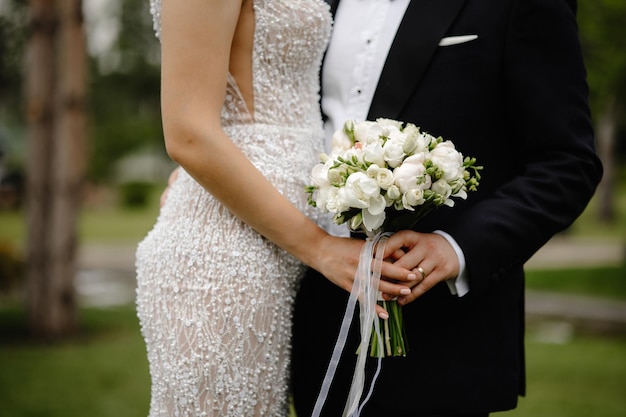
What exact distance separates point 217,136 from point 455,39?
0.79m

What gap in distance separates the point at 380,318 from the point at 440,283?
0.96 feet

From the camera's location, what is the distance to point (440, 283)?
2.39m

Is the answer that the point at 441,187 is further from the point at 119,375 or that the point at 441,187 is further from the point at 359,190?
the point at 119,375

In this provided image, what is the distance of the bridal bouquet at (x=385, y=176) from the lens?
6.49ft

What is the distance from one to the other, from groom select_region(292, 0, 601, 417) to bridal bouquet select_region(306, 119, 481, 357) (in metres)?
0.19

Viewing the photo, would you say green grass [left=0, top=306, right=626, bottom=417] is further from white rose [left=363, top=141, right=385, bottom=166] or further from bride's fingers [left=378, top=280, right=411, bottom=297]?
white rose [left=363, top=141, right=385, bottom=166]

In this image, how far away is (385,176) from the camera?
2.00m

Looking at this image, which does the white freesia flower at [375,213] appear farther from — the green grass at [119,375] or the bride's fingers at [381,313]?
the green grass at [119,375]

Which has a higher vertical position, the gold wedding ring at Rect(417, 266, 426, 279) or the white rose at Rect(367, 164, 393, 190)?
the white rose at Rect(367, 164, 393, 190)

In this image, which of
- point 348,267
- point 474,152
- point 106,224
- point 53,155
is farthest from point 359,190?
point 106,224

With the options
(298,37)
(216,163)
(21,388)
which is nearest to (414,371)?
(216,163)

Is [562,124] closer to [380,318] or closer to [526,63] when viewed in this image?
[526,63]

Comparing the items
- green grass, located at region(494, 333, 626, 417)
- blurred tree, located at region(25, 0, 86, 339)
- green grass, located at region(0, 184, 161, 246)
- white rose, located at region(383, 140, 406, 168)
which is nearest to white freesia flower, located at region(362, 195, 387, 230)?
white rose, located at region(383, 140, 406, 168)

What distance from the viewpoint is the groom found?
2.24m
